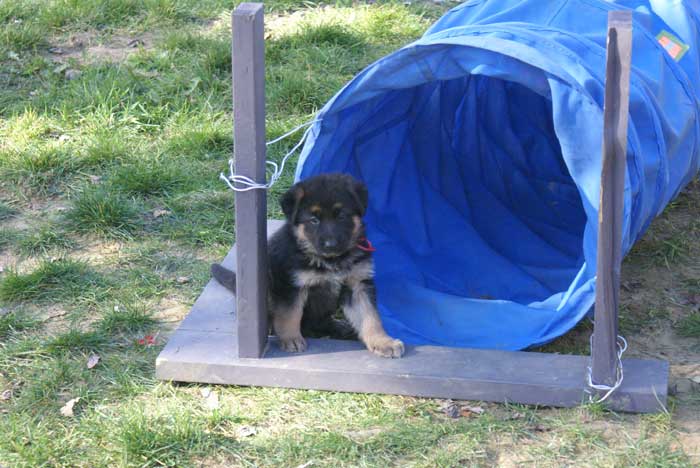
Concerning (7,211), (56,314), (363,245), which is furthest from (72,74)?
(363,245)

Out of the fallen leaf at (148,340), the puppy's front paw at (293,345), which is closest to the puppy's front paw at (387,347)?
the puppy's front paw at (293,345)

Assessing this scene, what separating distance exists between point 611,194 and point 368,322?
138 cm

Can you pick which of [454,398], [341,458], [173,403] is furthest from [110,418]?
[454,398]

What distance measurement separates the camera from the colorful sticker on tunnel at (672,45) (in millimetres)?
5801

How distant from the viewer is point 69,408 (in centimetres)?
473

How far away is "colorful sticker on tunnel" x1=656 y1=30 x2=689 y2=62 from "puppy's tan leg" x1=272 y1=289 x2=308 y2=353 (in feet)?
8.24

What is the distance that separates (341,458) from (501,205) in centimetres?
286

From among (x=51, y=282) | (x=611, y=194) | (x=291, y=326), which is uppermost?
(x=611, y=194)

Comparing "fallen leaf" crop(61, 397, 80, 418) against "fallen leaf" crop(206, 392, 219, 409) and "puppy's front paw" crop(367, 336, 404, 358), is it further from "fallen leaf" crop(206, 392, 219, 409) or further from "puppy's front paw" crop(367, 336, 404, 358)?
"puppy's front paw" crop(367, 336, 404, 358)

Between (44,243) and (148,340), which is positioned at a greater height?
(44,243)

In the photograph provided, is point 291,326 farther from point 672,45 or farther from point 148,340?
Answer: point 672,45

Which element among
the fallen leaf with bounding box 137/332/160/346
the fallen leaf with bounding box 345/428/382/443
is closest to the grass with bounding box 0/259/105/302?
the fallen leaf with bounding box 137/332/160/346

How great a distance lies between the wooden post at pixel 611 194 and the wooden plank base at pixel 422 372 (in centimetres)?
18

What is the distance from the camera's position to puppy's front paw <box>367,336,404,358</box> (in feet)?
16.2
